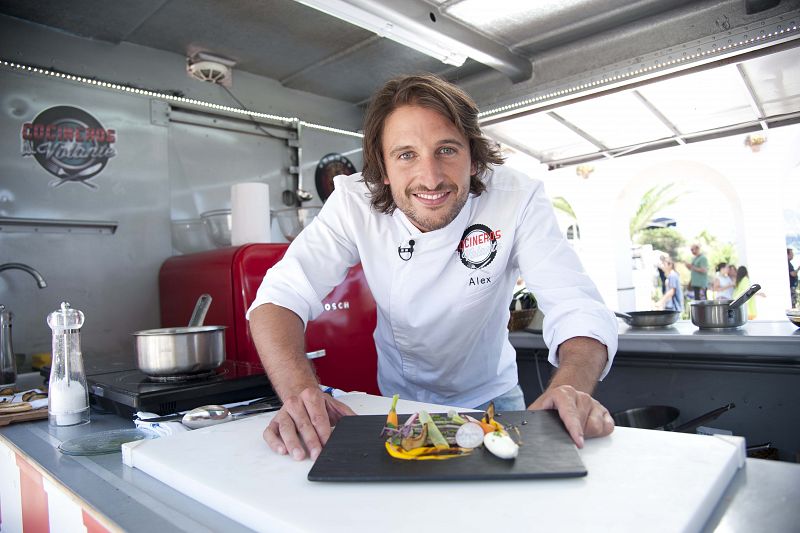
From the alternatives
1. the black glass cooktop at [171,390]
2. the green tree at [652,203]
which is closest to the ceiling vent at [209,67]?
the black glass cooktop at [171,390]

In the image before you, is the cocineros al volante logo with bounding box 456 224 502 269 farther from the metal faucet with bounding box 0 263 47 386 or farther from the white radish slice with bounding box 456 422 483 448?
the metal faucet with bounding box 0 263 47 386

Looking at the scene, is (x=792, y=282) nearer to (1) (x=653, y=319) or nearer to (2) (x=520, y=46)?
(1) (x=653, y=319)

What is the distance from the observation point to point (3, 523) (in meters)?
1.30

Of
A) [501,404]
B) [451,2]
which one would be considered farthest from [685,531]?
[451,2]

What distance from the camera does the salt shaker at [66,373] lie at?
4.22ft

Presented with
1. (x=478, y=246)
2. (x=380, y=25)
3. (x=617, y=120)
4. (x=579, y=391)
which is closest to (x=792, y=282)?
(x=617, y=120)

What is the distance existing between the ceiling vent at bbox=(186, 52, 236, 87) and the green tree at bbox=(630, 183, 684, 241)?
39.9 ft

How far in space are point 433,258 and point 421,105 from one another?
437mm

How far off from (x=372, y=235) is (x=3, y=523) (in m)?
1.17

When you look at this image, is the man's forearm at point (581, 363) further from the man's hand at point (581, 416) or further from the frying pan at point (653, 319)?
the frying pan at point (653, 319)

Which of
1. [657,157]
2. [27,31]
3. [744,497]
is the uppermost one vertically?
[657,157]

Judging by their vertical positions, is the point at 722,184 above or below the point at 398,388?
above

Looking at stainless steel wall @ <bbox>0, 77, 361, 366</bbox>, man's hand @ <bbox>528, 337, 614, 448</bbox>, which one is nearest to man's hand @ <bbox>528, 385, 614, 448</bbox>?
man's hand @ <bbox>528, 337, 614, 448</bbox>

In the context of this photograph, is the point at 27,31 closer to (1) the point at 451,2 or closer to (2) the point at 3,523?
(1) the point at 451,2
